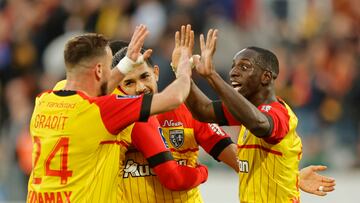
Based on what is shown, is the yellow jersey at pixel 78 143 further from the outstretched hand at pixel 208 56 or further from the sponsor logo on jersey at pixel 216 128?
the sponsor logo on jersey at pixel 216 128

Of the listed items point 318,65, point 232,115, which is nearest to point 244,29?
point 318,65

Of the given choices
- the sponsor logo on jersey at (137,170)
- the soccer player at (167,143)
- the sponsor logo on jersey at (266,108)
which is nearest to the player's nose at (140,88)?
the soccer player at (167,143)

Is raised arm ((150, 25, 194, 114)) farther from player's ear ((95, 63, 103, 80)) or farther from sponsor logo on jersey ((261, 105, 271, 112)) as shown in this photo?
sponsor logo on jersey ((261, 105, 271, 112))

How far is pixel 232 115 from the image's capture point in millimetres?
6859

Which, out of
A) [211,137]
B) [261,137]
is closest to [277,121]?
[261,137]

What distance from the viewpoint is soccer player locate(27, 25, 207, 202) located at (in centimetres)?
630

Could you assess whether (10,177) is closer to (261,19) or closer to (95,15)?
(95,15)

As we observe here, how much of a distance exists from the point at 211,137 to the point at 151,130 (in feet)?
2.26

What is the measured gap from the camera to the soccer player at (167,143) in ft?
23.5

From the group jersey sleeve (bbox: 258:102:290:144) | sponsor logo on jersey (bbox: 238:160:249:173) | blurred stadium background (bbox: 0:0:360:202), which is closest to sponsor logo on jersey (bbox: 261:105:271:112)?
jersey sleeve (bbox: 258:102:290:144)

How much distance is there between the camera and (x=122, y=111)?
6293 millimetres

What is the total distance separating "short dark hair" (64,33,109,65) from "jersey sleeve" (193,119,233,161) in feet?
4.00

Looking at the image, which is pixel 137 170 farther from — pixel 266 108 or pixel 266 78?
pixel 266 78

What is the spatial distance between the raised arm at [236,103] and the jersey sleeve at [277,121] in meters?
0.09
